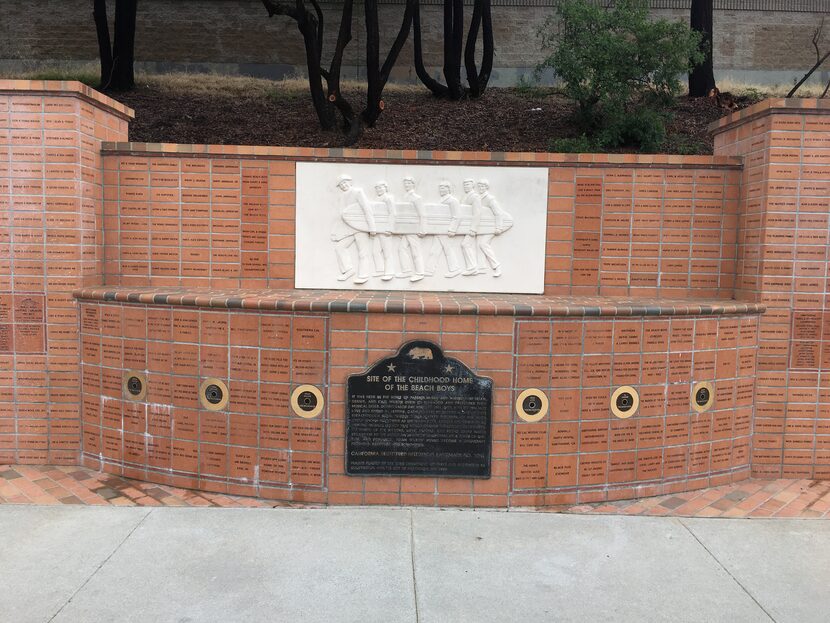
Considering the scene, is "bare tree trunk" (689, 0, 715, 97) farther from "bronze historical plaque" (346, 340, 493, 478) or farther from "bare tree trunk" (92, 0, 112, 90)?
"bare tree trunk" (92, 0, 112, 90)

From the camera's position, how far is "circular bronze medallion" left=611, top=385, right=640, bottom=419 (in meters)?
4.63

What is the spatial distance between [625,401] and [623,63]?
22.8 ft

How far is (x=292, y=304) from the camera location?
4.47m

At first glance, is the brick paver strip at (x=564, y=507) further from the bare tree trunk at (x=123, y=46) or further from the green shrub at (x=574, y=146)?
the bare tree trunk at (x=123, y=46)

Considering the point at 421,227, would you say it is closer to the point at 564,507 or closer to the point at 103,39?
the point at 564,507

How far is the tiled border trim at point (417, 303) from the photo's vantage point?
175 inches

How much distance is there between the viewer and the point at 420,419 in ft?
14.9

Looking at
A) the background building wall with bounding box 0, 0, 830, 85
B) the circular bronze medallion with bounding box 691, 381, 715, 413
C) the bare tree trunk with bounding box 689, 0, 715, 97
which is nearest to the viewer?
the circular bronze medallion with bounding box 691, 381, 715, 413

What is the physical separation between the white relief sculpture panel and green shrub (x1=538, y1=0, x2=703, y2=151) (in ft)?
17.7

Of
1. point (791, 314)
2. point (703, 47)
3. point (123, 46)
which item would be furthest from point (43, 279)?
point (703, 47)

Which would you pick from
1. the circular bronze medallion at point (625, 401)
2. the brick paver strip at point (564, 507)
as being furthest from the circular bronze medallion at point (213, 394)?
the circular bronze medallion at point (625, 401)

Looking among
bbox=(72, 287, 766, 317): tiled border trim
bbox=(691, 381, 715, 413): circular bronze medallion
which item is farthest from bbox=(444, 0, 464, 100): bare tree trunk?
bbox=(691, 381, 715, 413): circular bronze medallion

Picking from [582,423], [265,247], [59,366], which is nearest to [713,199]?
[582,423]

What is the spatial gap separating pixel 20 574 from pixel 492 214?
13.4ft
